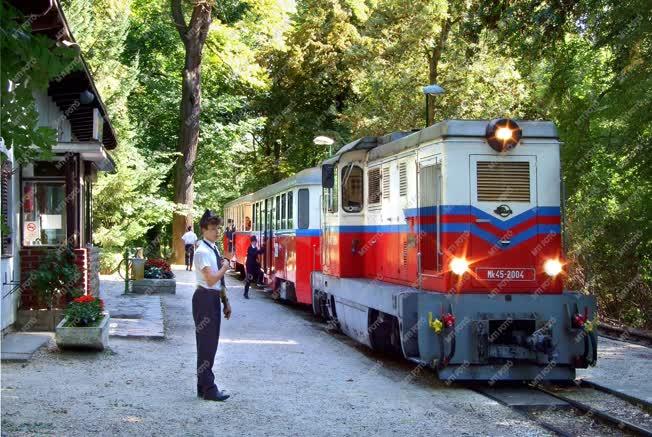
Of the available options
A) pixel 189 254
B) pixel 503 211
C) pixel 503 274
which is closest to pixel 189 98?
pixel 189 254

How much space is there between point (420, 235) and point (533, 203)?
1.48 m

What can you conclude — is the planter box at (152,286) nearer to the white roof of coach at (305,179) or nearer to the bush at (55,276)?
the white roof of coach at (305,179)

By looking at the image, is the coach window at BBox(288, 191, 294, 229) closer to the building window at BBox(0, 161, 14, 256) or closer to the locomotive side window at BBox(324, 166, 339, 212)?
the locomotive side window at BBox(324, 166, 339, 212)

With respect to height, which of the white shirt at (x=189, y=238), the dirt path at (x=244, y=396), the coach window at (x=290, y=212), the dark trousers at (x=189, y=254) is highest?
the coach window at (x=290, y=212)

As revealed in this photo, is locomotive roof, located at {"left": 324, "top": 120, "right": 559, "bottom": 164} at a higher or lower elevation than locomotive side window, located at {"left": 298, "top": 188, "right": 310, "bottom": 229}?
higher

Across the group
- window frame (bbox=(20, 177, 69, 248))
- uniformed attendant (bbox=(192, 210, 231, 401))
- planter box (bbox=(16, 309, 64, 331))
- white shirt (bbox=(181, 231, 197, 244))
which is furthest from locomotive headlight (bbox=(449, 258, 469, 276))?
white shirt (bbox=(181, 231, 197, 244))

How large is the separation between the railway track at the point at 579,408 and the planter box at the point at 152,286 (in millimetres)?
13495

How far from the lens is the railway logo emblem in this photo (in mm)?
10273

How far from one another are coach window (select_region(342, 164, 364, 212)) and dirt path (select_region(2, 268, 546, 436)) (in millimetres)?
2305

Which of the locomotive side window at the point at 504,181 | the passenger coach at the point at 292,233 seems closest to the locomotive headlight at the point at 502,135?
the locomotive side window at the point at 504,181

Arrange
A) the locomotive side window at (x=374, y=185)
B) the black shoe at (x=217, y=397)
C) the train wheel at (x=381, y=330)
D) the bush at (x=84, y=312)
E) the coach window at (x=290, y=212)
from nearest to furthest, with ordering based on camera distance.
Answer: the black shoe at (x=217, y=397)
the train wheel at (x=381, y=330)
the bush at (x=84, y=312)
the locomotive side window at (x=374, y=185)
the coach window at (x=290, y=212)

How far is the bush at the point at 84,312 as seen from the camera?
11852mm

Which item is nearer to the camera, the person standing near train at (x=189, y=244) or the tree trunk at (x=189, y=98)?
the tree trunk at (x=189, y=98)

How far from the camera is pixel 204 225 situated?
8852mm
